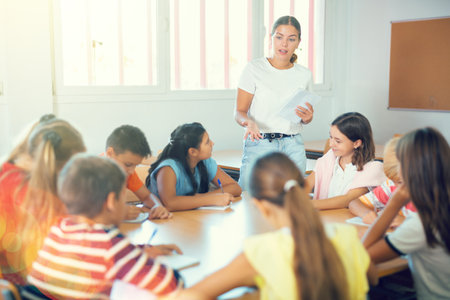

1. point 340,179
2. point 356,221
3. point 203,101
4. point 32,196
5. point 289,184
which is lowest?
point 356,221

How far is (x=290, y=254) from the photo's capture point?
126cm

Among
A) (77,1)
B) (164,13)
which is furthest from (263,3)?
(77,1)

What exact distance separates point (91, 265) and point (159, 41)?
125 inches

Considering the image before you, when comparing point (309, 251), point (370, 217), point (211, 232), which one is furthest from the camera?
point (370, 217)

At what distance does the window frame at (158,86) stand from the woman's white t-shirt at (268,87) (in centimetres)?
138

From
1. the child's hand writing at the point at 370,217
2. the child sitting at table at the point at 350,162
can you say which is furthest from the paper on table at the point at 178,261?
the child sitting at table at the point at 350,162

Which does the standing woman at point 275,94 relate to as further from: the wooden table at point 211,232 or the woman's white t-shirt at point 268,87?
the wooden table at point 211,232

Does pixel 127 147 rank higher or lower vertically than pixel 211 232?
higher

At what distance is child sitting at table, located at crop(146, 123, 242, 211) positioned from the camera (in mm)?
2438

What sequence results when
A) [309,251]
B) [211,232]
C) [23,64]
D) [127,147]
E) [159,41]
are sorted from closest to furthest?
[309,251]
[211,232]
[127,147]
[23,64]
[159,41]

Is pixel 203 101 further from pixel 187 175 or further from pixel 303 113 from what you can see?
pixel 187 175

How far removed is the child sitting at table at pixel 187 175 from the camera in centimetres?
244

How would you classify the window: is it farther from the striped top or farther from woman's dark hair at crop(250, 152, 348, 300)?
woman's dark hair at crop(250, 152, 348, 300)

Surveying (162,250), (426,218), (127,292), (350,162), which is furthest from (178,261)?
(350,162)
